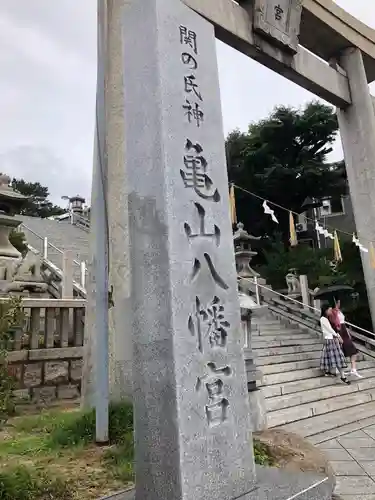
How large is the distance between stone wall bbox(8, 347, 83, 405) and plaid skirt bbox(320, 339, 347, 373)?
4532 mm

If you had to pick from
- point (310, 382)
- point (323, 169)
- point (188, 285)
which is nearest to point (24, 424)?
point (188, 285)

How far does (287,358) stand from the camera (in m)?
8.24

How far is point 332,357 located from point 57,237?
11432 mm

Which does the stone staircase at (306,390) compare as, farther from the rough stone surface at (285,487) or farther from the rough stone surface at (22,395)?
the rough stone surface at (22,395)

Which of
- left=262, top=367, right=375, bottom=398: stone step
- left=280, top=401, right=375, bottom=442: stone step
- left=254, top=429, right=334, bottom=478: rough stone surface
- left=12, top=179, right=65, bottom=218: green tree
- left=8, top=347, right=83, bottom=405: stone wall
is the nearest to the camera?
left=254, top=429, right=334, bottom=478: rough stone surface

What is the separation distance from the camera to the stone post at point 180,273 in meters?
2.30

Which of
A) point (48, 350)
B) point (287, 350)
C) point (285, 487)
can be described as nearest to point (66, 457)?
→ point (285, 487)

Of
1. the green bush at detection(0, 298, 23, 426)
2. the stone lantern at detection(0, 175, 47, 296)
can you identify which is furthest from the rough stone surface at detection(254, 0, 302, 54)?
the stone lantern at detection(0, 175, 47, 296)

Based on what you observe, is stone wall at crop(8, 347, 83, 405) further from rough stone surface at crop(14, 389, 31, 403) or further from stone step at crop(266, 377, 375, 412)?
stone step at crop(266, 377, 375, 412)

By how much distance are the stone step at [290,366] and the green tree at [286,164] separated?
514 inches

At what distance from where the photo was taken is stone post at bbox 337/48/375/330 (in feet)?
22.5

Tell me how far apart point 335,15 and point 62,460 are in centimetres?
687

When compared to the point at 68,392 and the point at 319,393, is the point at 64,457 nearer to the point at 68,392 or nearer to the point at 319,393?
the point at 68,392

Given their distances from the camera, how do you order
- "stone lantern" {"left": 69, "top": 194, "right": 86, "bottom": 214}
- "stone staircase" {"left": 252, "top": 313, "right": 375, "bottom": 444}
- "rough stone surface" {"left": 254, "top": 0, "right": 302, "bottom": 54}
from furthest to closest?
"stone lantern" {"left": 69, "top": 194, "right": 86, "bottom": 214}, "stone staircase" {"left": 252, "top": 313, "right": 375, "bottom": 444}, "rough stone surface" {"left": 254, "top": 0, "right": 302, "bottom": 54}
